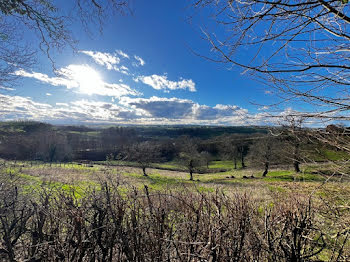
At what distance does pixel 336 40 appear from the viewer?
7.29 feet

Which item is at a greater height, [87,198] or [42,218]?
[87,198]

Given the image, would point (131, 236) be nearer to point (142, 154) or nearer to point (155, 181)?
→ point (155, 181)

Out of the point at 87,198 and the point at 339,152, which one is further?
the point at 339,152

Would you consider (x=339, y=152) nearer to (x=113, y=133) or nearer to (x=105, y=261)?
(x=105, y=261)

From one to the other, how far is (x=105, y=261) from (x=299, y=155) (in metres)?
3.09

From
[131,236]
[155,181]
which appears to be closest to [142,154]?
[155,181]

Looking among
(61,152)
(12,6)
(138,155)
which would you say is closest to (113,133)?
(61,152)

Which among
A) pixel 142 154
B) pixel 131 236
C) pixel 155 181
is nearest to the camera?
pixel 131 236

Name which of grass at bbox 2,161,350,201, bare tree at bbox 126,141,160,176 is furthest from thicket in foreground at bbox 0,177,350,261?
bare tree at bbox 126,141,160,176

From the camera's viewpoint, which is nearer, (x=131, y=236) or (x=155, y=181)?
(x=131, y=236)

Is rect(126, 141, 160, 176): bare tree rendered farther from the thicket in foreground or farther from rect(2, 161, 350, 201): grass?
the thicket in foreground

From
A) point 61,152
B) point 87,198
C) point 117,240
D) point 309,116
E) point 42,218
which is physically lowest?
point 61,152

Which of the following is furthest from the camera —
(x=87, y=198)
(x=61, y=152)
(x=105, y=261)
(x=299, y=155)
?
(x=61, y=152)

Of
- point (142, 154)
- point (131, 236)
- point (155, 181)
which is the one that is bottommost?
point (155, 181)
